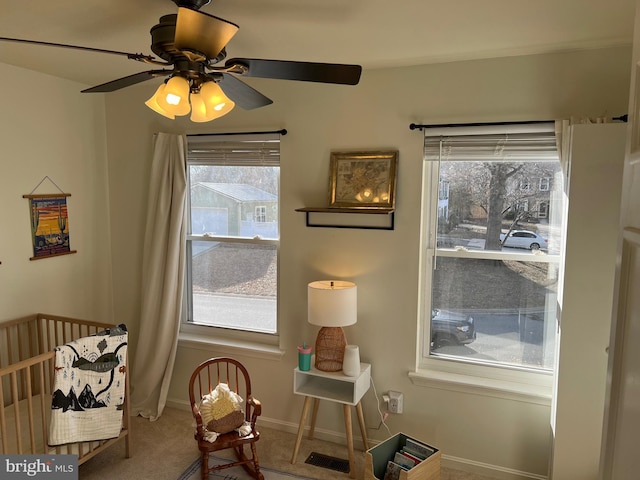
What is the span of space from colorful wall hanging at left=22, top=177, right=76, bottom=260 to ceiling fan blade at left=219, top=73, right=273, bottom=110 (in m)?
1.83

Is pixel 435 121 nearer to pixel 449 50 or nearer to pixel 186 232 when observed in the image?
pixel 449 50

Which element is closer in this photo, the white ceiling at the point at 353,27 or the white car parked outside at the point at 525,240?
the white ceiling at the point at 353,27

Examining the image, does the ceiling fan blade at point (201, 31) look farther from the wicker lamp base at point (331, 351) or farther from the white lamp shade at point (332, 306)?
the wicker lamp base at point (331, 351)

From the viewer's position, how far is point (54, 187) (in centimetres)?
315

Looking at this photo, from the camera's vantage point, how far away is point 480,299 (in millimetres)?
2775

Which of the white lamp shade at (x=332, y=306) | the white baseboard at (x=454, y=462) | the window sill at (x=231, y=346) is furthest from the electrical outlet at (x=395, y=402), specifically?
the window sill at (x=231, y=346)

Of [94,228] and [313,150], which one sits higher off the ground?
[313,150]

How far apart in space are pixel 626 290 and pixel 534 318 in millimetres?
1825

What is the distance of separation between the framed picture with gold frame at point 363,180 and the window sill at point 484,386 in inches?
40.7

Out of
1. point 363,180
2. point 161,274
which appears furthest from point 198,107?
point 161,274

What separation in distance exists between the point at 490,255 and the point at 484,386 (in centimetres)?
74

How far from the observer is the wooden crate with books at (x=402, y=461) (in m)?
2.39

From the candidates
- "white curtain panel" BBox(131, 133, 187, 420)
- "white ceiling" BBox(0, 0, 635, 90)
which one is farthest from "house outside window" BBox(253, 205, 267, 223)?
"white ceiling" BBox(0, 0, 635, 90)

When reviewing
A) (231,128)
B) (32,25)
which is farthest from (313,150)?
(32,25)
